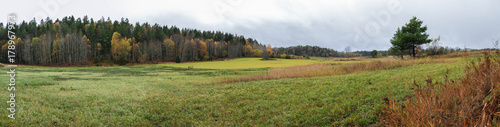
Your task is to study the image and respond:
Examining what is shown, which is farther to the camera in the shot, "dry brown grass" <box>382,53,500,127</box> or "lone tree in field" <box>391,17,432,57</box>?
"lone tree in field" <box>391,17,432,57</box>

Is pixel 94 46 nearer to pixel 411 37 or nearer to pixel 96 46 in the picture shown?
pixel 96 46

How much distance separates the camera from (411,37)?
112 ft

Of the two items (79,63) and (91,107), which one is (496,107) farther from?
(79,63)

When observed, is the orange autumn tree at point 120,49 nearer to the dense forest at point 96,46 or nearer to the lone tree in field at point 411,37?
the dense forest at point 96,46

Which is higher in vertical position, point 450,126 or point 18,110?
point 450,126

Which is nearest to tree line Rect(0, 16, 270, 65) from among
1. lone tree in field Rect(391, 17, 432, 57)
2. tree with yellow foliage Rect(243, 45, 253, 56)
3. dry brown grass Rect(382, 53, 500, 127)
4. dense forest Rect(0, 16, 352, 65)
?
dense forest Rect(0, 16, 352, 65)

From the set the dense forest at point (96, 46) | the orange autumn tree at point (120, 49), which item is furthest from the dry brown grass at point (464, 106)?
the orange autumn tree at point (120, 49)

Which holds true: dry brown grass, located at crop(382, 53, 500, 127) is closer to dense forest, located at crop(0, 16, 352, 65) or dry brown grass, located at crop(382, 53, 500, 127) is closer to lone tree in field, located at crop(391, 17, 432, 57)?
lone tree in field, located at crop(391, 17, 432, 57)

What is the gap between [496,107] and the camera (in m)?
3.21

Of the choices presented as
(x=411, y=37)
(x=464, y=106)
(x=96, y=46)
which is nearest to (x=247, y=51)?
(x=96, y=46)

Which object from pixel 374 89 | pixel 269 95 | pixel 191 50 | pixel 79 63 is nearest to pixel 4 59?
pixel 79 63

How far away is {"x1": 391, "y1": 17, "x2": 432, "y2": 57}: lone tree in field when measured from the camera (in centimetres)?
3418

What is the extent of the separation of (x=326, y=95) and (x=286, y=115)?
2.50 meters

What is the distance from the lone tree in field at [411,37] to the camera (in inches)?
1346
